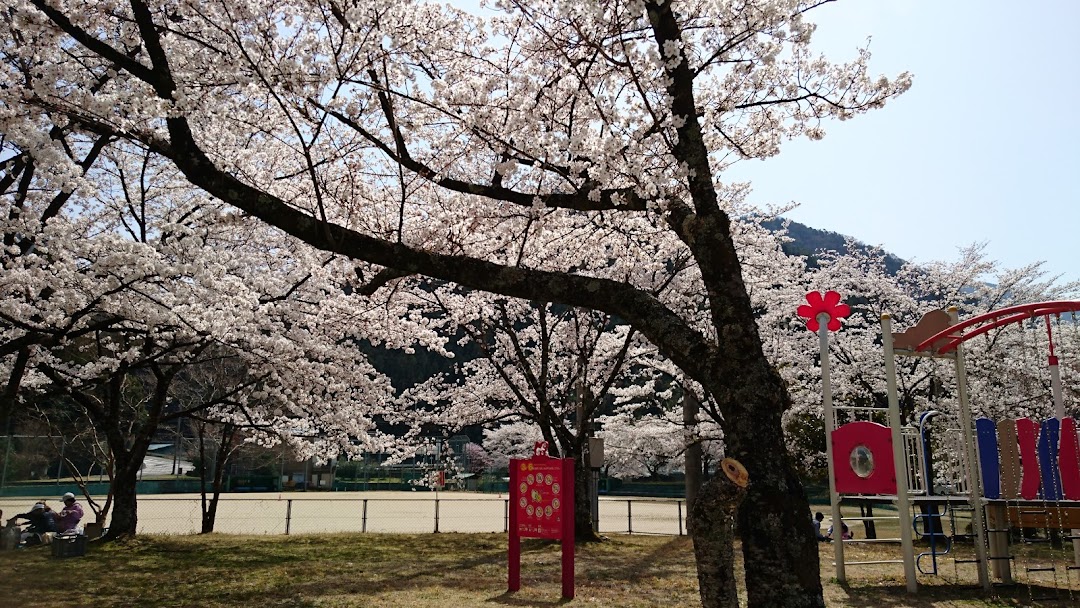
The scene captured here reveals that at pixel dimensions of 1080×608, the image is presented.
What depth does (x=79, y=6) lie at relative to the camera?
5.88m

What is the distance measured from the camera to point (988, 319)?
27.9ft

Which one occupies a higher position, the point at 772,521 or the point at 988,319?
the point at 988,319

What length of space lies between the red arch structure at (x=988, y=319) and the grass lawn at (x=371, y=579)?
2.85 metres

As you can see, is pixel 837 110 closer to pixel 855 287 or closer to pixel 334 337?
pixel 334 337

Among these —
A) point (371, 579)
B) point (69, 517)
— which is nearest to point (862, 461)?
point (371, 579)

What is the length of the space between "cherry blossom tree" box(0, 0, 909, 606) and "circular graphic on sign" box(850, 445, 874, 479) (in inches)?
163

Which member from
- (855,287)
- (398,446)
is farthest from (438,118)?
(855,287)

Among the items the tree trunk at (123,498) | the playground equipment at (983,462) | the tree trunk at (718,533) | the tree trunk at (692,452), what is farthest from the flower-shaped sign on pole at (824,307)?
the tree trunk at (123,498)

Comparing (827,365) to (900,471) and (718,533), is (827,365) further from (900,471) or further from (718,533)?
(718,533)

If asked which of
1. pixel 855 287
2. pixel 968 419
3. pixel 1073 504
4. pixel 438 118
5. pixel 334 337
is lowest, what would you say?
pixel 1073 504

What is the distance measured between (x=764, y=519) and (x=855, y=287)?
2022 cm

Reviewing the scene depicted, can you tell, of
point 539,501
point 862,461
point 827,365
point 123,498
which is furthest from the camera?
point 123,498

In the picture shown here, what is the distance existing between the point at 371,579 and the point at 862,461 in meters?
6.47

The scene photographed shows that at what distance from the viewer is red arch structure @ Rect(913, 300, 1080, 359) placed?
26.0ft
